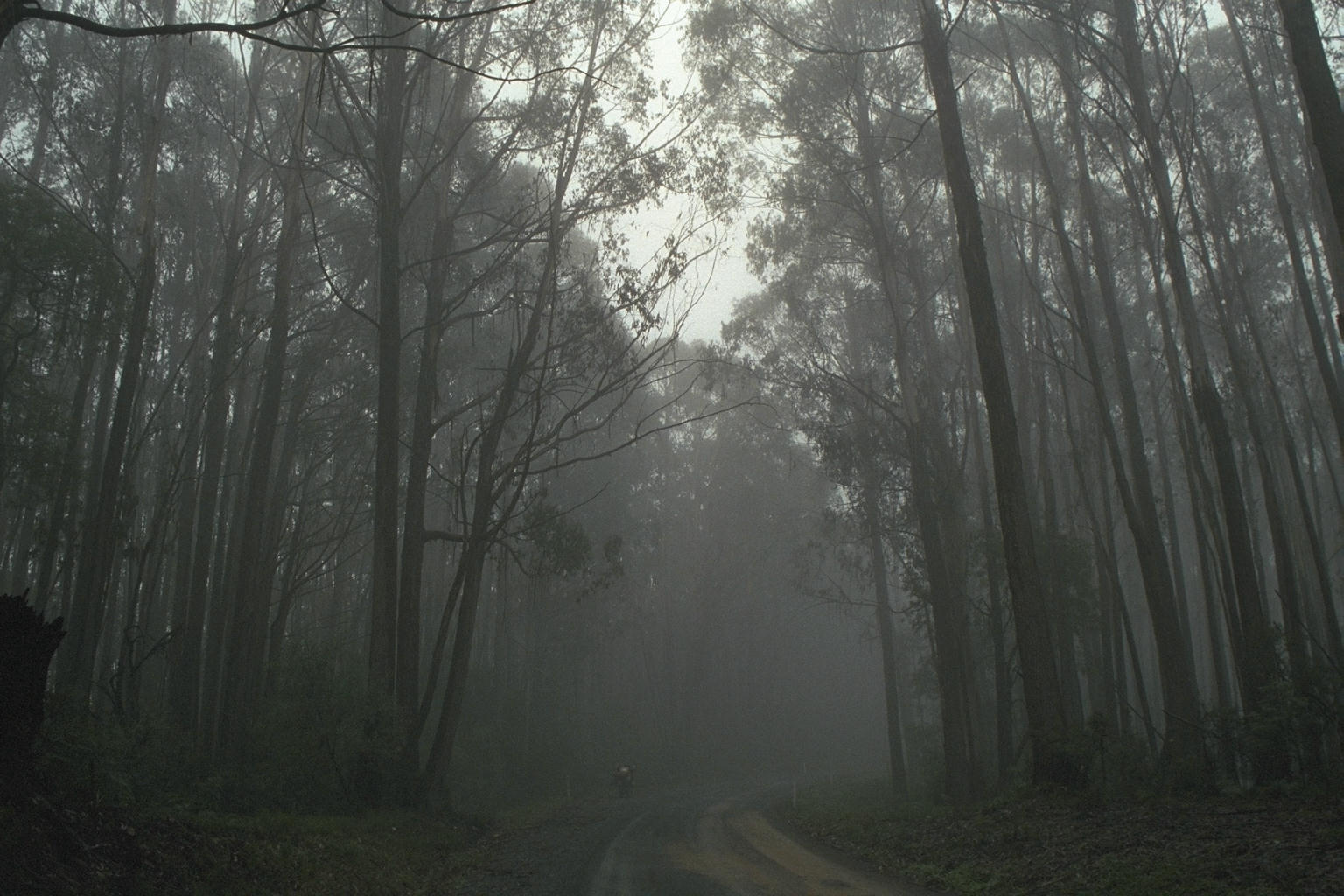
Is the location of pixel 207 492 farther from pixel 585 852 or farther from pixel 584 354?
pixel 585 852

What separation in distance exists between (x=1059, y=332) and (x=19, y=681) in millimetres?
19653

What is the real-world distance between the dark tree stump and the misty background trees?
1.02 m

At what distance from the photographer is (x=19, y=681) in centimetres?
484

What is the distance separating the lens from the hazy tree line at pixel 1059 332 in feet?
34.4

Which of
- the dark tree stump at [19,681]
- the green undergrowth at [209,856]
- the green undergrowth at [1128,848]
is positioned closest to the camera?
the green undergrowth at [209,856]

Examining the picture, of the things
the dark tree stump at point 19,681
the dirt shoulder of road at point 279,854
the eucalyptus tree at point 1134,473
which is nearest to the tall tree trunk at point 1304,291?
the eucalyptus tree at point 1134,473

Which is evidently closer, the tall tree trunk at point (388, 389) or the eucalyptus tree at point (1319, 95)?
the eucalyptus tree at point (1319, 95)

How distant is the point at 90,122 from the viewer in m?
15.8

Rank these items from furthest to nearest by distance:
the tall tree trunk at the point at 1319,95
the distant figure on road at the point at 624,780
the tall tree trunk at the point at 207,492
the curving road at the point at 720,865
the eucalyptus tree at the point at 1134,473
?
the distant figure on road at the point at 624,780
the tall tree trunk at the point at 207,492
the eucalyptus tree at the point at 1134,473
the curving road at the point at 720,865
the tall tree trunk at the point at 1319,95

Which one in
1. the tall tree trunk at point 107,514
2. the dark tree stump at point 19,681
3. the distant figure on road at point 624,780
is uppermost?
the tall tree trunk at point 107,514

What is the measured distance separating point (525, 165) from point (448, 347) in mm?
5279

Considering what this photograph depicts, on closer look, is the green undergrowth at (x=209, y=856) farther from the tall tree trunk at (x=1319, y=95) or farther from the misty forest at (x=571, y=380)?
the tall tree trunk at (x=1319, y=95)

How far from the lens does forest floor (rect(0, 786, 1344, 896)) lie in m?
4.95

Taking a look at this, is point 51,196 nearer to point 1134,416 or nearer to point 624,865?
point 624,865
